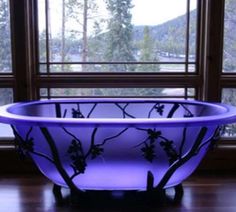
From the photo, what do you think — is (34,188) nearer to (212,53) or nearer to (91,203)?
(91,203)

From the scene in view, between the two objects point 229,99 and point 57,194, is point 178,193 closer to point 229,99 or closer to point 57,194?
point 57,194

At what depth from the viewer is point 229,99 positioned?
8.09ft

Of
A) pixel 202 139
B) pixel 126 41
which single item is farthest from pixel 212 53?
pixel 202 139

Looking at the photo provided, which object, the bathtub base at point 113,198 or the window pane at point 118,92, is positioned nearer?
the bathtub base at point 113,198

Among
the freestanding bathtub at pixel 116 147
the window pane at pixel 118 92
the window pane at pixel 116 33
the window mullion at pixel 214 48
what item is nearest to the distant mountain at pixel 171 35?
the window pane at pixel 116 33

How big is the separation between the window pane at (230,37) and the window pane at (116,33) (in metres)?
0.21

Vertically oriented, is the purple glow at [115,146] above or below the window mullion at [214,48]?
below

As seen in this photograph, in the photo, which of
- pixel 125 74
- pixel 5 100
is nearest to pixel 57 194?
pixel 5 100

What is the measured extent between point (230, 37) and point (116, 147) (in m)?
1.23

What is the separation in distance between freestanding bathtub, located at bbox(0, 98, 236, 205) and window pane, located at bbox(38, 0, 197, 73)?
676mm

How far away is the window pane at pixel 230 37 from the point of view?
7.84ft

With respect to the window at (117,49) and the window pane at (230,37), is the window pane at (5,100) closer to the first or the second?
the window at (117,49)

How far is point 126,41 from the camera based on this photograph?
250cm

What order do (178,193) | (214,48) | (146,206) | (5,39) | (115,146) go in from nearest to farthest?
Result: (115,146), (146,206), (178,193), (214,48), (5,39)
